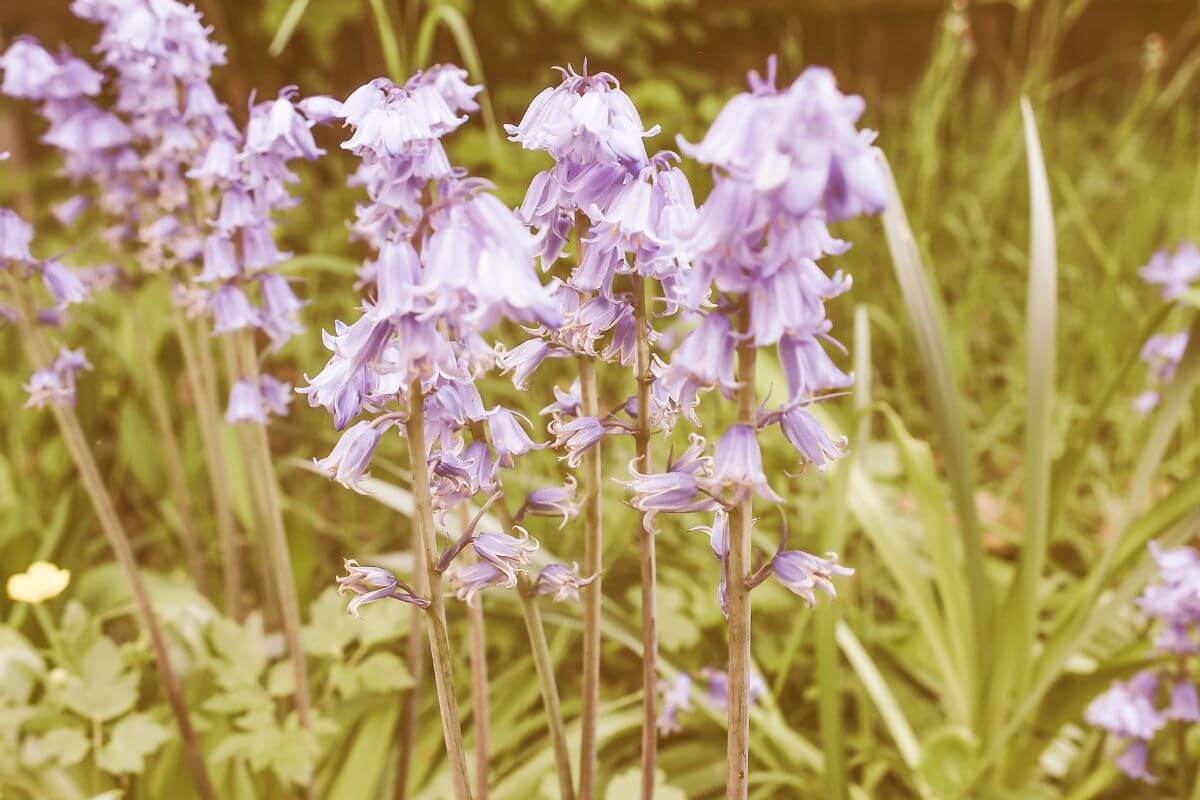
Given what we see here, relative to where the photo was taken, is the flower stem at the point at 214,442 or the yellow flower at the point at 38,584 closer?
the yellow flower at the point at 38,584

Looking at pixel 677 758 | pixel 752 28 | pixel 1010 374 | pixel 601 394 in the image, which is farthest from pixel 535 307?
pixel 752 28

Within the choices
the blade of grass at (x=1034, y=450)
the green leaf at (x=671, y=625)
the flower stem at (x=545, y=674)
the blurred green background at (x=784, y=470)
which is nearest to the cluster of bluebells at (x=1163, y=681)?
the blurred green background at (x=784, y=470)

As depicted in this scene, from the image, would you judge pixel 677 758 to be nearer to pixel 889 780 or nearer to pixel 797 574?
pixel 889 780

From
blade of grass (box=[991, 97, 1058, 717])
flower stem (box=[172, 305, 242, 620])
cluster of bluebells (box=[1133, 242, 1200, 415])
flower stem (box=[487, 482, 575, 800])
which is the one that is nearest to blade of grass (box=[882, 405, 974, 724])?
blade of grass (box=[991, 97, 1058, 717])

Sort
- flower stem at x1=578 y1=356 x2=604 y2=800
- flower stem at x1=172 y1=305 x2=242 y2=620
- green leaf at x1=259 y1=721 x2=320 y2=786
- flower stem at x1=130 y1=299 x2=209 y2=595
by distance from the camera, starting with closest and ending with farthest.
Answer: flower stem at x1=578 y1=356 x2=604 y2=800
green leaf at x1=259 y1=721 x2=320 y2=786
flower stem at x1=172 y1=305 x2=242 y2=620
flower stem at x1=130 y1=299 x2=209 y2=595

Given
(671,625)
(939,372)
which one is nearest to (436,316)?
(939,372)

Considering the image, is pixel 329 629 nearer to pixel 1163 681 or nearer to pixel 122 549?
pixel 122 549

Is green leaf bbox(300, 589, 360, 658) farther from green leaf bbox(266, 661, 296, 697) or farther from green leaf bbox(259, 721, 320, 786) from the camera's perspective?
green leaf bbox(259, 721, 320, 786)

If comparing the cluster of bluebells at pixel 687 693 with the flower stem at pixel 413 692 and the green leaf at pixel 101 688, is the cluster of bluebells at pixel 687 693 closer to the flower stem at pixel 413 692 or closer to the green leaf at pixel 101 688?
the flower stem at pixel 413 692
